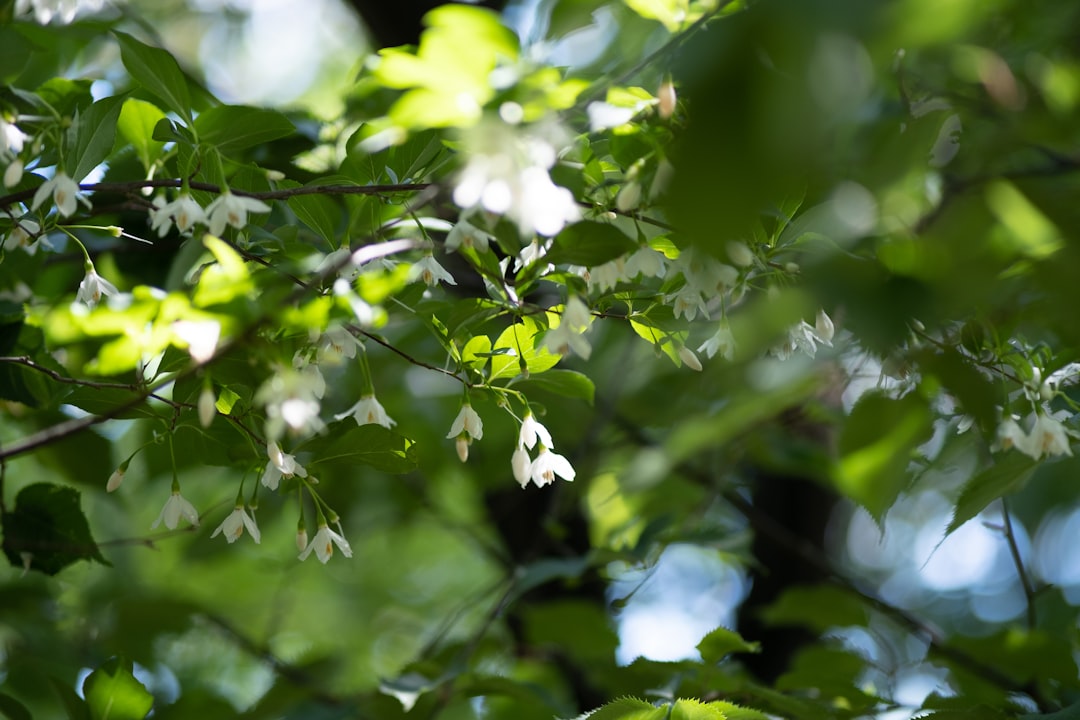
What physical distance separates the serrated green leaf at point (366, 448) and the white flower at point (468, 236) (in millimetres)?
216

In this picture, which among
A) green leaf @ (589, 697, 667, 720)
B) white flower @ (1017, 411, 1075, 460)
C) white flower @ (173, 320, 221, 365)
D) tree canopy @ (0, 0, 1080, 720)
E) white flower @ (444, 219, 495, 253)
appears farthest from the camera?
green leaf @ (589, 697, 667, 720)

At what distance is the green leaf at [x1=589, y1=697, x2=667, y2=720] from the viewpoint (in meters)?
1.00

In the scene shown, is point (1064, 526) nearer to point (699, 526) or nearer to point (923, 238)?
point (699, 526)

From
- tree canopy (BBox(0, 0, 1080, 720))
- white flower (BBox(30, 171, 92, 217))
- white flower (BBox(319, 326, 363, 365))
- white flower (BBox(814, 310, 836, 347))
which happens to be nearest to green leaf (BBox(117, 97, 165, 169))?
tree canopy (BBox(0, 0, 1080, 720))

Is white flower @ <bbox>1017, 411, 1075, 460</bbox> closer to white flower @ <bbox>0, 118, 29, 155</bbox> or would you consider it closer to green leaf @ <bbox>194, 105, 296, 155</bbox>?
green leaf @ <bbox>194, 105, 296, 155</bbox>

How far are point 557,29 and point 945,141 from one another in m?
0.67

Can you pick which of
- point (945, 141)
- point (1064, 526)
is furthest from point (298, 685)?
point (1064, 526)

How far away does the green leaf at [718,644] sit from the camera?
3.95ft

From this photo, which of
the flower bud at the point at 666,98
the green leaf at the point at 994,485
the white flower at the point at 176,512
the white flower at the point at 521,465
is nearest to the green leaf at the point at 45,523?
the white flower at the point at 176,512

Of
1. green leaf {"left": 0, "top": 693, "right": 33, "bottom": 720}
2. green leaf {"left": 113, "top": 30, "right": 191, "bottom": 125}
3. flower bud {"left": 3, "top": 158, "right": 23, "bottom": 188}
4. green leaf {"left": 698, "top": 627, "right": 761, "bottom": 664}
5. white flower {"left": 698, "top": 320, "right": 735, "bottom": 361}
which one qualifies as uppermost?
green leaf {"left": 113, "top": 30, "right": 191, "bottom": 125}

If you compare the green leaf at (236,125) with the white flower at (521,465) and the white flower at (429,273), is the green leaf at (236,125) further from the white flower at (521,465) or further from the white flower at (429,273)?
the white flower at (521,465)

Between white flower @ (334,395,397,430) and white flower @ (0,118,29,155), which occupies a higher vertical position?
white flower @ (0,118,29,155)

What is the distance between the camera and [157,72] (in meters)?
0.90

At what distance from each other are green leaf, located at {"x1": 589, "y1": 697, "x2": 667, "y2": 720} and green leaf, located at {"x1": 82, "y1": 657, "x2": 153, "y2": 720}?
560mm
